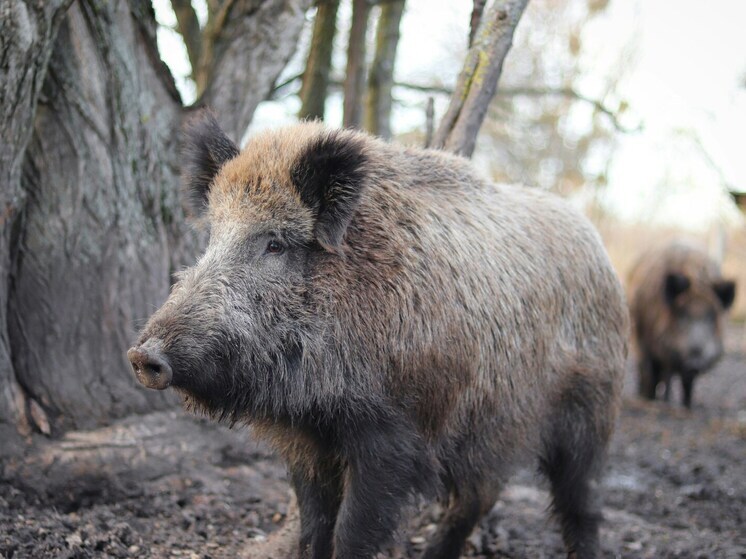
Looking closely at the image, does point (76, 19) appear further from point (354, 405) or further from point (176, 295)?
point (354, 405)

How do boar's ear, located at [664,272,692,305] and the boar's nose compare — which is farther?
boar's ear, located at [664,272,692,305]

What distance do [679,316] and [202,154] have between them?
8879 mm

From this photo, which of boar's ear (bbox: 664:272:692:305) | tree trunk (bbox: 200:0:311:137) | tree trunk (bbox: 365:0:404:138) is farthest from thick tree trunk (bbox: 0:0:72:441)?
boar's ear (bbox: 664:272:692:305)

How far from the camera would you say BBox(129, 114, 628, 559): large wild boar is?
3238 millimetres

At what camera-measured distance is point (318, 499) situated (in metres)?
3.68

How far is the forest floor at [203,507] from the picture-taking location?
3.90 m

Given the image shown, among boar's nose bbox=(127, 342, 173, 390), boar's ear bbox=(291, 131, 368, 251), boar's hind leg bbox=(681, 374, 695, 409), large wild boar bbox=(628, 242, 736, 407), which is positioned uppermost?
boar's ear bbox=(291, 131, 368, 251)

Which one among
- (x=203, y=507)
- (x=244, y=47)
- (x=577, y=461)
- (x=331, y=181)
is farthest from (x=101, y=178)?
(x=577, y=461)

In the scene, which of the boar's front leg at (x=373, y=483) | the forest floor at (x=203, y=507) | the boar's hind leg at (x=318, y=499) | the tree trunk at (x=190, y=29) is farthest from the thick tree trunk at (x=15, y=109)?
the tree trunk at (x=190, y=29)

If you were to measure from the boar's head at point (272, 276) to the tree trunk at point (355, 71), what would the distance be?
11.0 feet

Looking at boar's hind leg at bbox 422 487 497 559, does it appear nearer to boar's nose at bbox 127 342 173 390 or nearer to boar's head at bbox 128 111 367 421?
boar's head at bbox 128 111 367 421

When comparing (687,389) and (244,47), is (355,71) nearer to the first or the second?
(244,47)

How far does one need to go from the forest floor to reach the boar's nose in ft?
4.07

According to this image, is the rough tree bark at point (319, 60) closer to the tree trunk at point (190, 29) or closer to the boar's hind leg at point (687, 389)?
the tree trunk at point (190, 29)
